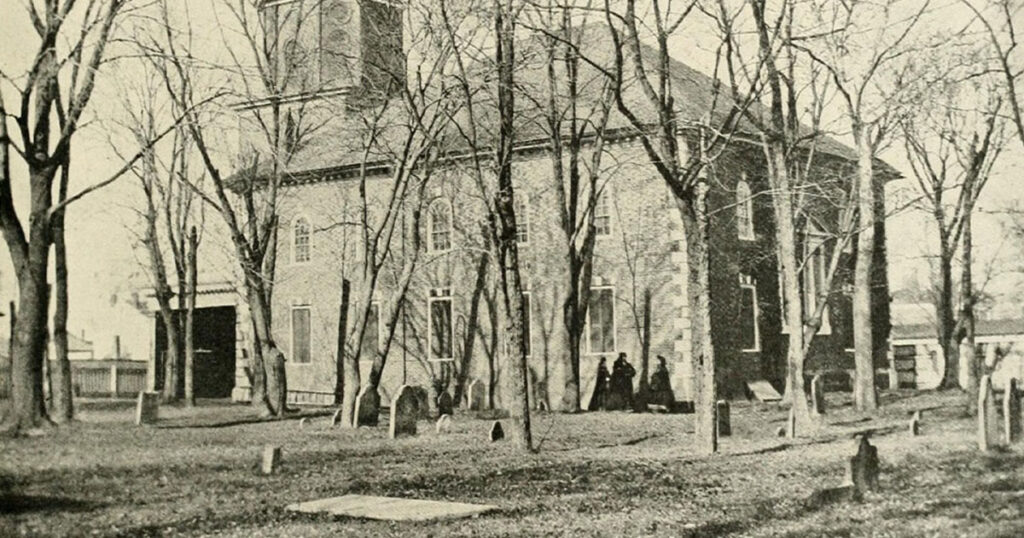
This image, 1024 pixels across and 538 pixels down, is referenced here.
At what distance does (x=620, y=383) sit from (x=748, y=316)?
4310 mm

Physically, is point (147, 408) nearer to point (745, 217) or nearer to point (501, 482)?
point (501, 482)

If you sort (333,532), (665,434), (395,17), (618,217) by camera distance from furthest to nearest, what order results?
(618,217)
(395,17)
(665,434)
(333,532)

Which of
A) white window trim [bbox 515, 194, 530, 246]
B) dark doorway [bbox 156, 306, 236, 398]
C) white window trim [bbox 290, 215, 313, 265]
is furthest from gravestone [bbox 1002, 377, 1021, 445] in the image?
dark doorway [bbox 156, 306, 236, 398]

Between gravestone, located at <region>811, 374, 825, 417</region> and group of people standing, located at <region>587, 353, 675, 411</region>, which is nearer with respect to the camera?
gravestone, located at <region>811, 374, 825, 417</region>

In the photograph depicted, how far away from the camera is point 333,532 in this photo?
8539 mm

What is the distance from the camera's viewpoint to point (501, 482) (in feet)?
37.8

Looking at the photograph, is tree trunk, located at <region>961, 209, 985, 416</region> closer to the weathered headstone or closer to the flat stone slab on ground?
the weathered headstone

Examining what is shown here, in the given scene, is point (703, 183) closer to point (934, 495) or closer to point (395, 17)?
point (934, 495)

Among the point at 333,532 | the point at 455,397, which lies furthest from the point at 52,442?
the point at 455,397

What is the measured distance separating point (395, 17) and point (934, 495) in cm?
1260

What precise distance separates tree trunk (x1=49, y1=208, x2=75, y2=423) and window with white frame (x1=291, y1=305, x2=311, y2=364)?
7.32 meters

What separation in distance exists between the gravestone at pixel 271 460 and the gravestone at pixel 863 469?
5.69 m

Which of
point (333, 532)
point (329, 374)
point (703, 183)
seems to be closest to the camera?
point (333, 532)

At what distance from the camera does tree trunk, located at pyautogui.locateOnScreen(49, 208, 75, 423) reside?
12.4 meters
